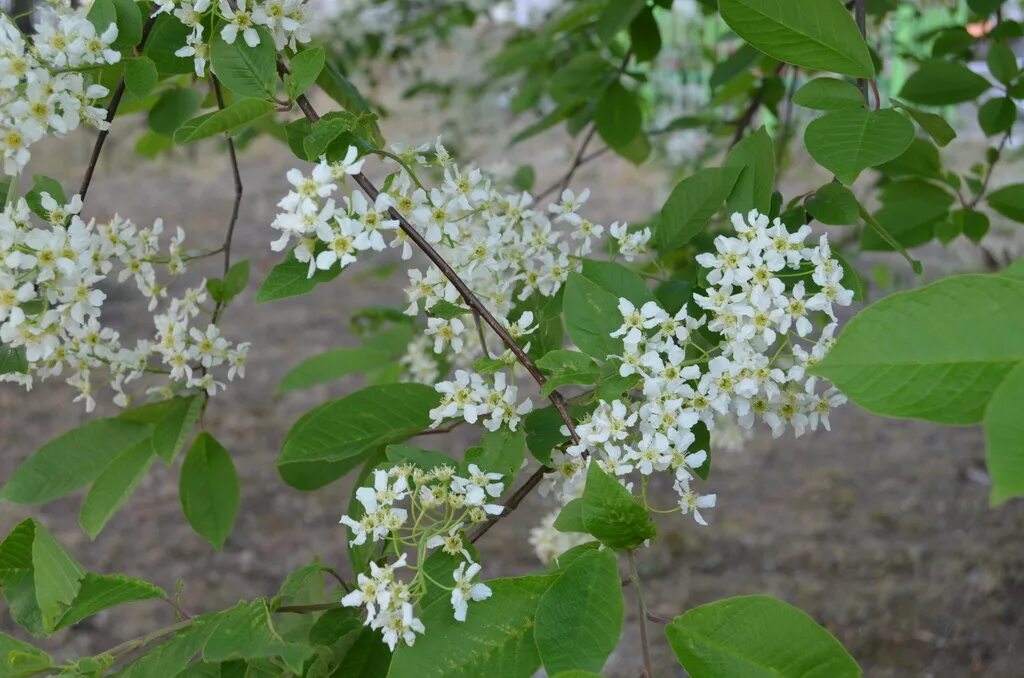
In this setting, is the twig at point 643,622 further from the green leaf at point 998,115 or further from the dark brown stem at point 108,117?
the green leaf at point 998,115

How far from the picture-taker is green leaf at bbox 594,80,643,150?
1486 millimetres

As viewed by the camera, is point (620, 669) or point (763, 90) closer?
point (763, 90)

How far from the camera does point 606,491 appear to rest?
1.94 ft

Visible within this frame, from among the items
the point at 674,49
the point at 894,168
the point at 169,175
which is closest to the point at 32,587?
the point at 894,168

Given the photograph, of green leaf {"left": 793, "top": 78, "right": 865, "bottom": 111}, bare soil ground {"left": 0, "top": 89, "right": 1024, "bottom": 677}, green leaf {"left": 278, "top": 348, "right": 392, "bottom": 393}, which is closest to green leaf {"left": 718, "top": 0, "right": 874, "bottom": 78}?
green leaf {"left": 793, "top": 78, "right": 865, "bottom": 111}

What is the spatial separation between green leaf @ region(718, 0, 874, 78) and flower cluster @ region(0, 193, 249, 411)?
526mm

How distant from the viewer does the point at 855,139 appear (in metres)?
0.77

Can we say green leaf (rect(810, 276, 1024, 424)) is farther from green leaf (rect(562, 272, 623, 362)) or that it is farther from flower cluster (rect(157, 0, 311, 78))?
flower cluster (rect(157, 0, 311, 78))

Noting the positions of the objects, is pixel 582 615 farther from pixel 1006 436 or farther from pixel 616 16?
pixel 616 16

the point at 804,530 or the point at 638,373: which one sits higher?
the point at 638,373

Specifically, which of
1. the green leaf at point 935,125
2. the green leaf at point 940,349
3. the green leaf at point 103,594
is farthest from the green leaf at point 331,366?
the green leaf at point 940,349

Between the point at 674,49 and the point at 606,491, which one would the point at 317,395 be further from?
the point at 606,491

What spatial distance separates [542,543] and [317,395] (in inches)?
77.6

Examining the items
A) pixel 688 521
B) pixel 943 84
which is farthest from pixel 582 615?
pixel 688 521
